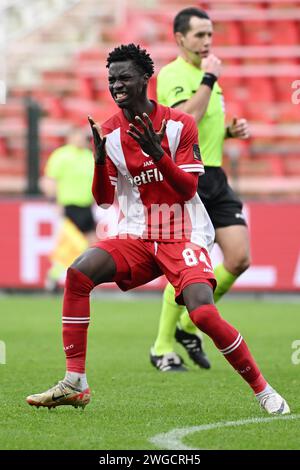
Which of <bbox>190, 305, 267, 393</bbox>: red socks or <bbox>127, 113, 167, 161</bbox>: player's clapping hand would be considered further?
<bbox>190, 305, 267, 393</bbox>: red socks

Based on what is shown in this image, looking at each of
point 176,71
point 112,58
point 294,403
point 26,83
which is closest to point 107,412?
point 294,403

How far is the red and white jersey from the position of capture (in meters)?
5.87

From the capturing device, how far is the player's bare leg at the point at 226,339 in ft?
18.3

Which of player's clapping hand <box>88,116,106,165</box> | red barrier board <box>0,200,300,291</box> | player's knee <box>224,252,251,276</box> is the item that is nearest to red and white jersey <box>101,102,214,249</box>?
player's clapping hand <box>88,116,106,165</box>

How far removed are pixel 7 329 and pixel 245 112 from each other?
869cm

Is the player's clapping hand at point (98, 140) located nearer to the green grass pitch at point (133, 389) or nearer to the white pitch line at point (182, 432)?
the green grass pitch at point (133, 389)

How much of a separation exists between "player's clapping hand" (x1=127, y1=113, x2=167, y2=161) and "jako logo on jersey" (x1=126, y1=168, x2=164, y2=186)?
0.39 metres

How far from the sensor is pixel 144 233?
6035 millimetres

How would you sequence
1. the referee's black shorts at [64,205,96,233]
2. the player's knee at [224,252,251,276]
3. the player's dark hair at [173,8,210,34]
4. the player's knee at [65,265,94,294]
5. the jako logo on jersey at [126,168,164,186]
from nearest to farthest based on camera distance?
1. the player's knee at [65,265,94,294]
2. the jako logo on jersey at [126,168,164,186]
3. the player's knee at [224,252,251,276]
4. the player's dark hair at [173,8,210,34]
5. the referee's black shorts at [64,205,96,233]

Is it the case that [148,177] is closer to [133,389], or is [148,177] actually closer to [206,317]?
[206,317]

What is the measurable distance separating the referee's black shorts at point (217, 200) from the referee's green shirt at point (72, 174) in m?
7.66
